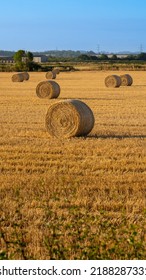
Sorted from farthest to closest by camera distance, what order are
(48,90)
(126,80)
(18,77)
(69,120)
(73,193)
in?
1. (18,77)
2. (126,80)
3. (48,90)
4. (69,120)
5. (73,193)

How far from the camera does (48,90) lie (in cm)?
2709

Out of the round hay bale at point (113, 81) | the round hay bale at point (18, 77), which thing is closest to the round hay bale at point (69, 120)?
the round hay bale at point (113, 81)

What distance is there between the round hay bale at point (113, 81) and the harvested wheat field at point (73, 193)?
19778 mm

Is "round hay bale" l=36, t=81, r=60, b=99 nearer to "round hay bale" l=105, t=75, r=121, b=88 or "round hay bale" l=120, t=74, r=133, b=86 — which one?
"round hay bale" l=105, t=75, r=121, b=88

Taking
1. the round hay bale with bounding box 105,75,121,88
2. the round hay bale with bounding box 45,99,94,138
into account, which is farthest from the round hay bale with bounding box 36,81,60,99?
the round hay bale with bounding box 45,99,94,138

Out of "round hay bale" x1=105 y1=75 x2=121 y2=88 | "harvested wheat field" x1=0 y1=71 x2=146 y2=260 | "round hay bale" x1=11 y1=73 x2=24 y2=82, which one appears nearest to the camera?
"harvested wheat field" x1=0 y1=71 x2=146 y2=260

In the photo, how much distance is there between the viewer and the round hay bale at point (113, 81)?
3598cm

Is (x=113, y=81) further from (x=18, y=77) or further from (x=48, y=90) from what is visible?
(x=18, y=77)

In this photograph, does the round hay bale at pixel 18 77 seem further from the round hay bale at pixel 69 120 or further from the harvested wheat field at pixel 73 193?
the round hay bale at pixel 69 120

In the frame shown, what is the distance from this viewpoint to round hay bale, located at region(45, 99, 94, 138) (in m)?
13.9

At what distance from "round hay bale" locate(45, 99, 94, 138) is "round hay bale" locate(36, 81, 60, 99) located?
12.5 m

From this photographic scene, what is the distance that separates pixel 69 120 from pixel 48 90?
43.3ft

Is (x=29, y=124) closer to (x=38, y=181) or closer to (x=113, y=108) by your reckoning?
(x=113, y=108)

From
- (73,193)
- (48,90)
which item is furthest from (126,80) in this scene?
(73,193)
